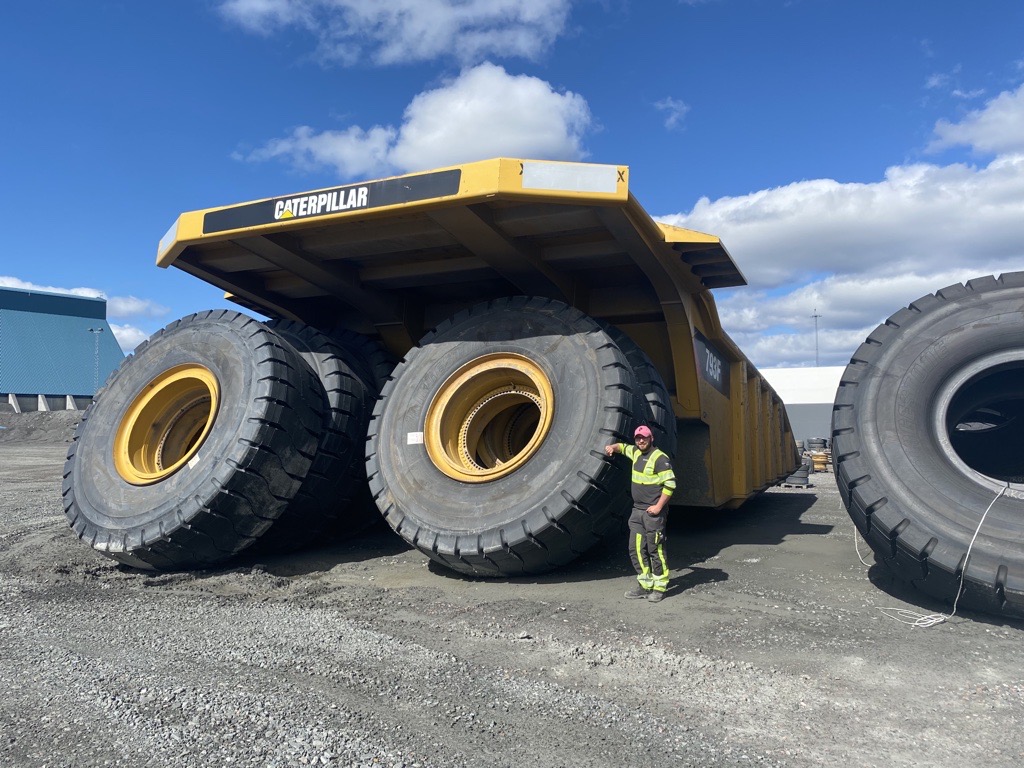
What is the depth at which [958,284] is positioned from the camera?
13.0 ft

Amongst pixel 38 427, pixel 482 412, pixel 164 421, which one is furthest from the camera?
pixel 38 427

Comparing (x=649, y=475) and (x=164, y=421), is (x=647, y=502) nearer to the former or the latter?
(x=649, y=475)

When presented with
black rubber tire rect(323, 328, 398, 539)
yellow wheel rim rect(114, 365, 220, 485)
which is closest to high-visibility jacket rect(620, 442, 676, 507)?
black rubber tire rect(323, 328, 398, 539)

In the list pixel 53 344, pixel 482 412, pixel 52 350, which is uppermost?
pixel 53 344

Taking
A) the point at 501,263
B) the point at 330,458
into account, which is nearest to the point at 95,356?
the point at 330,458

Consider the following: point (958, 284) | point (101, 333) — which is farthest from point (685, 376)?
point (101, 333)

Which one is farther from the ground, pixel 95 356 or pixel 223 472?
pixel 95 356

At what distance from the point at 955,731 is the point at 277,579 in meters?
3.69

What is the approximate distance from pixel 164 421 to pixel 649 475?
3973mm

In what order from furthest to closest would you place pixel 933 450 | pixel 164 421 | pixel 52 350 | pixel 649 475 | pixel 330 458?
pixel 52 350
pixel 164 421
pixel 330 458
pixel 649 475
pixel 933 450

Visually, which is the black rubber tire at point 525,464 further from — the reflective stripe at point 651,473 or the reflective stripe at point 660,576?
the reflective stripe at point 660,576

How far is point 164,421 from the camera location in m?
5.83

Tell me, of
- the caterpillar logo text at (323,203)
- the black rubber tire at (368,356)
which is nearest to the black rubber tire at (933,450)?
the caterpillar logo text at (323,203)

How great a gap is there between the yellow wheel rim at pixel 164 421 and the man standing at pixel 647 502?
3.01 meters
